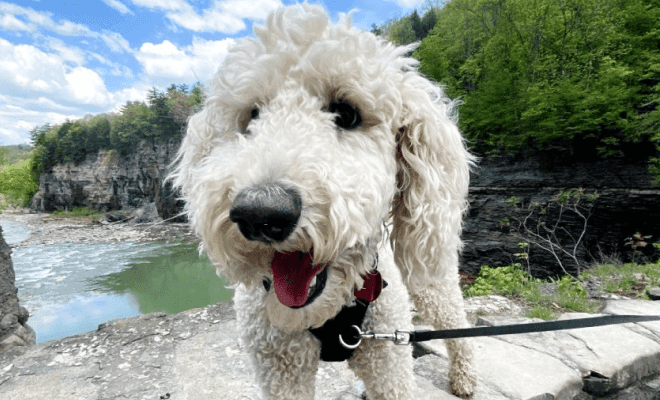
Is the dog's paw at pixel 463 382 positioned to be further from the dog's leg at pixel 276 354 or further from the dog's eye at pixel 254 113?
the dog's eye at pixel 254 113

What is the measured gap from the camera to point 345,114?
3.61ft

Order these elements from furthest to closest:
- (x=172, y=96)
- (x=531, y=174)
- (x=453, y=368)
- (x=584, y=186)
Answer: (x=172, y=96) < (x=531, y=174) < (x=584, y=186) < (x=453, y=368)

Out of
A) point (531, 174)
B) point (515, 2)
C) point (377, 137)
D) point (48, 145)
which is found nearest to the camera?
point (377, 137)

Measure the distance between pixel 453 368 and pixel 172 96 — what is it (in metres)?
36.2

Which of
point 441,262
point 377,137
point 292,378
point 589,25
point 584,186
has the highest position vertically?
point 589,25

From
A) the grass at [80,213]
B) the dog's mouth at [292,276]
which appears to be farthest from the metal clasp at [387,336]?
the grass at [80,213]

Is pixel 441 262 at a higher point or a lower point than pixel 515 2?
lower

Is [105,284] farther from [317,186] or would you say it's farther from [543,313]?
[317,186]

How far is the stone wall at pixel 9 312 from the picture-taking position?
9.30ft

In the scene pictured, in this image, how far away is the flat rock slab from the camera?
6.23 ft

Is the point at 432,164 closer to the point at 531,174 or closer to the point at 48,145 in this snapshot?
the point at 531,174

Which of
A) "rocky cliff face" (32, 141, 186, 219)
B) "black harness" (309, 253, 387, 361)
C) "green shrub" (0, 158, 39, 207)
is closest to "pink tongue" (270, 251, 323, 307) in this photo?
"black harness" (309, 253, 387, 361)

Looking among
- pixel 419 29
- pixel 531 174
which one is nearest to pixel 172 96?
pixel 419 29

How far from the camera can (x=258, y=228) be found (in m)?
0.82
